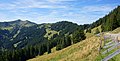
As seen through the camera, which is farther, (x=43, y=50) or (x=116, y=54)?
(x=43, y=50)

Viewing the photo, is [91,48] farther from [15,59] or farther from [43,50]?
[43,50]

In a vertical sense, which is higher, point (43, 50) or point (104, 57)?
point (104, 57)

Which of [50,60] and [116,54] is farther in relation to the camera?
[50,60]

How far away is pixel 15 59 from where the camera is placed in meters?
162

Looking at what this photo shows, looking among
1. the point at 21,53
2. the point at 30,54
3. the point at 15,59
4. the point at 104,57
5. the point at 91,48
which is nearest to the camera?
the point at 104,57

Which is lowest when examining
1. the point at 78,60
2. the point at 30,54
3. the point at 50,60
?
the point at 30,54

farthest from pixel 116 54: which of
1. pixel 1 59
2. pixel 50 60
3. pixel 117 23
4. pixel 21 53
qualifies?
pixel 21 53

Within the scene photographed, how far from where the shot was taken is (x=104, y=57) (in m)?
40.2

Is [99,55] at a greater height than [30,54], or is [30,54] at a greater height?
A: [99,55]

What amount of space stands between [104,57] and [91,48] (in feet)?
29.3

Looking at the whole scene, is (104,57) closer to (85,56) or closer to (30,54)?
(85,56)

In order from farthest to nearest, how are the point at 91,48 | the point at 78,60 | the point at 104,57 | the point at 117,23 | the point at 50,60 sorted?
the point at 117,23 < the point at 50,60 < the point at 91,48 < the point at 78,60 < the point at 104,57

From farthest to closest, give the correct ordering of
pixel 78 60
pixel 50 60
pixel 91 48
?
1. pixel 50 60
2. pixel 91 48
3. pixel 78 60

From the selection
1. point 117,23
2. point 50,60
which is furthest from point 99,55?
point 117,23
